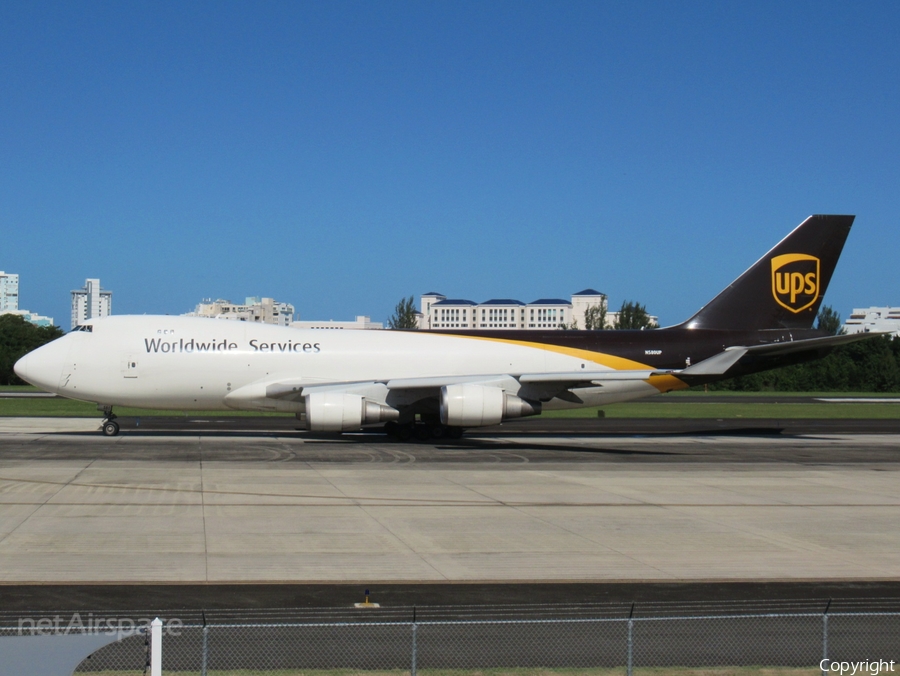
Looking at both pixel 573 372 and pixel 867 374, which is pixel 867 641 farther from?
pixel 867 374

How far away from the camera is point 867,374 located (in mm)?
101375

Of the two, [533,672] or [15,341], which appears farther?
[15,341]

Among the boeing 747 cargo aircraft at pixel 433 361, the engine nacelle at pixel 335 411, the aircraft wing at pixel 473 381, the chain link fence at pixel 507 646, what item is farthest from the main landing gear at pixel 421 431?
the chain link fence at pixel 507 646

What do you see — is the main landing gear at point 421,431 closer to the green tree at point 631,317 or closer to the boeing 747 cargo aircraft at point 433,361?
the boeing 747 cargo aircraft at point 433,361

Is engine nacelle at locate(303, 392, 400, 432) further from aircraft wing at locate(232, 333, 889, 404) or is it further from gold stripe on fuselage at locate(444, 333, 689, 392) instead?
gold stripe on fuselage at locate(444, 333, 689, 392)

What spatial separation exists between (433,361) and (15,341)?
8939cm

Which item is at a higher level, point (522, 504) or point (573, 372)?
point (573, 372)

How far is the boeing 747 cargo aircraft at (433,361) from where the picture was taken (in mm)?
33719

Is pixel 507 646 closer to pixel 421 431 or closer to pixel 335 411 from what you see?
pixel 335 411

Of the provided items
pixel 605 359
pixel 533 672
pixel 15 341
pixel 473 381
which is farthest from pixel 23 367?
pixel 15 341

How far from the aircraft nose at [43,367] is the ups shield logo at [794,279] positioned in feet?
95.0

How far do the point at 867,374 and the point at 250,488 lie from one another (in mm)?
94659

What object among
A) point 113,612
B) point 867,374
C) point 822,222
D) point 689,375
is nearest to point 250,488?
point 113,612

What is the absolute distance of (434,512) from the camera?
1889 cm
